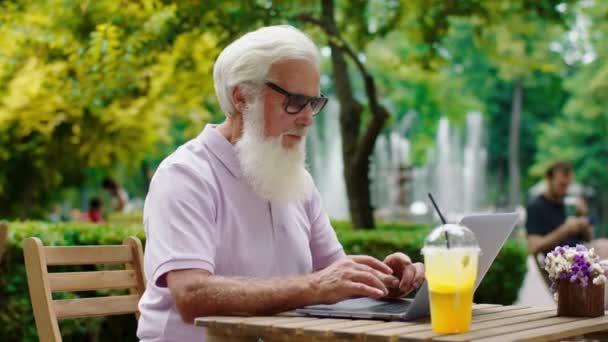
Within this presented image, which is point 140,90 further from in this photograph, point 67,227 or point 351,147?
point 67,227

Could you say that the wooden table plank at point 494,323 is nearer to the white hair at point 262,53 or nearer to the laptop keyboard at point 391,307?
the laptop keyboard at point 391,307

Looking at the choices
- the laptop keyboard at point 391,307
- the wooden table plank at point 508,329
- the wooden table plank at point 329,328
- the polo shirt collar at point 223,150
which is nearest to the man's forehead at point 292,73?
the polo shirt collar at point 223,150

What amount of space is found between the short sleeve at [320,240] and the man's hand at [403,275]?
0.39m

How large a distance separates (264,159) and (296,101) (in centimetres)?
21

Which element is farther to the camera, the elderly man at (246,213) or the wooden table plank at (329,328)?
the elderly man at (246,213)

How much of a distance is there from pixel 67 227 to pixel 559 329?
16.6 feet

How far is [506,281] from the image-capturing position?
Result: 7863mm

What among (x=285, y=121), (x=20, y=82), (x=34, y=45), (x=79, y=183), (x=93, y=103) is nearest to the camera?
(x=285, y=121)

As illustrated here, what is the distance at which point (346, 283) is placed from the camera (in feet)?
8.39

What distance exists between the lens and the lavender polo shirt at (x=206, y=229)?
8.93ft

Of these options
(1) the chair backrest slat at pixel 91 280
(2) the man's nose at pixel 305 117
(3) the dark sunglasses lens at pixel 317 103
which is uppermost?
(3) the dark sunglasses lens at pixel 317 103

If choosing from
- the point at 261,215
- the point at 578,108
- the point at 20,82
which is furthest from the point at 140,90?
the point at 578,108

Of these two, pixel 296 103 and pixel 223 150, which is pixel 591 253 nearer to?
pixel 296 103

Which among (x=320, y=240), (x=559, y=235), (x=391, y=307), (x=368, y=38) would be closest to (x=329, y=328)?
(x=391, y=307)
